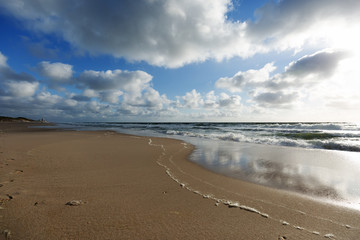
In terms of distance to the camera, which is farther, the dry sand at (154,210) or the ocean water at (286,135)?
the ocean water at (286,135)

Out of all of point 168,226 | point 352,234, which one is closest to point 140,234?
point 168,226

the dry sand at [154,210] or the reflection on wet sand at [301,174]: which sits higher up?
the dry sand at [154,210]

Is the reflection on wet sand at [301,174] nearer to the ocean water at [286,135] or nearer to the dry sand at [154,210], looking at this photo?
the dry sand at [154,210]

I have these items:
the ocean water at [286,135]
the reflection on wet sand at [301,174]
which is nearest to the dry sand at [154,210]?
the reflection on wet sand at [301,174]

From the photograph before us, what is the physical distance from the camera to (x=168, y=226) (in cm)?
258

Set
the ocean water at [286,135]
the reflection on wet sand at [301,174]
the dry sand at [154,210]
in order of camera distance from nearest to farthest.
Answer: the dry sand at [154,210]
the reflection on wet sand at [301,174]
the ocean water at [286,135]

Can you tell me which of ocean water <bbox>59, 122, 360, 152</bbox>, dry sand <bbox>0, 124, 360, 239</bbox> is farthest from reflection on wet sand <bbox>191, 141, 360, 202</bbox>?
ocean water <bbox>59, 122, 360, 152</bbox>

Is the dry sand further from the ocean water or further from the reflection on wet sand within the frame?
the ocean water

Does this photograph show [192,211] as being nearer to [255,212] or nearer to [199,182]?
[255,212]

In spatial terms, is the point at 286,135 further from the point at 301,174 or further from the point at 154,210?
the point at 154,210

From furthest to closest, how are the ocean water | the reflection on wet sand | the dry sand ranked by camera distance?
the ocean water
the reflection on wet sand
the dry sand

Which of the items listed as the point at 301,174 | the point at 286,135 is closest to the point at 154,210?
the point at 301,174

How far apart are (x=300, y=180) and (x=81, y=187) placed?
6.69 meters

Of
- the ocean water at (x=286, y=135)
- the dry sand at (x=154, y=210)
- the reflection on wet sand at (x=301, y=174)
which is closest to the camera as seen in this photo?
the dry sand at (x=154, y=210)
